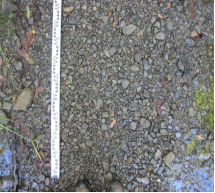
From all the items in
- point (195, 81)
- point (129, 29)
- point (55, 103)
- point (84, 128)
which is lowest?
point (84, 128)

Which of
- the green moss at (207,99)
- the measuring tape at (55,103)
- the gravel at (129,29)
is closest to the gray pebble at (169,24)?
the gravel at (129,29)

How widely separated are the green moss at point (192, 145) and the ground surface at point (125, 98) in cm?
1

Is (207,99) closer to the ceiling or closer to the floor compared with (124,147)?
closer to the ceiling

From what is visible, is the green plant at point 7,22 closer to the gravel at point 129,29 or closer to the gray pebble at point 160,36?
the gravel at point 129,29

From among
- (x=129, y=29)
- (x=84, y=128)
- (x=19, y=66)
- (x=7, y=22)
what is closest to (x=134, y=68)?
(x=129, y=29)

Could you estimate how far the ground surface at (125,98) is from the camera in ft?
7.98

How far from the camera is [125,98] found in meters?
2.44

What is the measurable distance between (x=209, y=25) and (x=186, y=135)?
1160 mm

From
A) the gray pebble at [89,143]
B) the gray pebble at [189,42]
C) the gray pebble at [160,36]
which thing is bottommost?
the gray pebble at [89,143]

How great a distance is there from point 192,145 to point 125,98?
843 millimetres

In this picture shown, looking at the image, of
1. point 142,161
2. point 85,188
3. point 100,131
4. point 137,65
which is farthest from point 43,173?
point 137,65

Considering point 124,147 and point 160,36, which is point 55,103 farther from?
point 160,36

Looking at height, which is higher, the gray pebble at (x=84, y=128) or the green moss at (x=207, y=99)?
the green moss at (x=207, y=99)

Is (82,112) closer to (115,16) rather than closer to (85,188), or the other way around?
(85,188)
